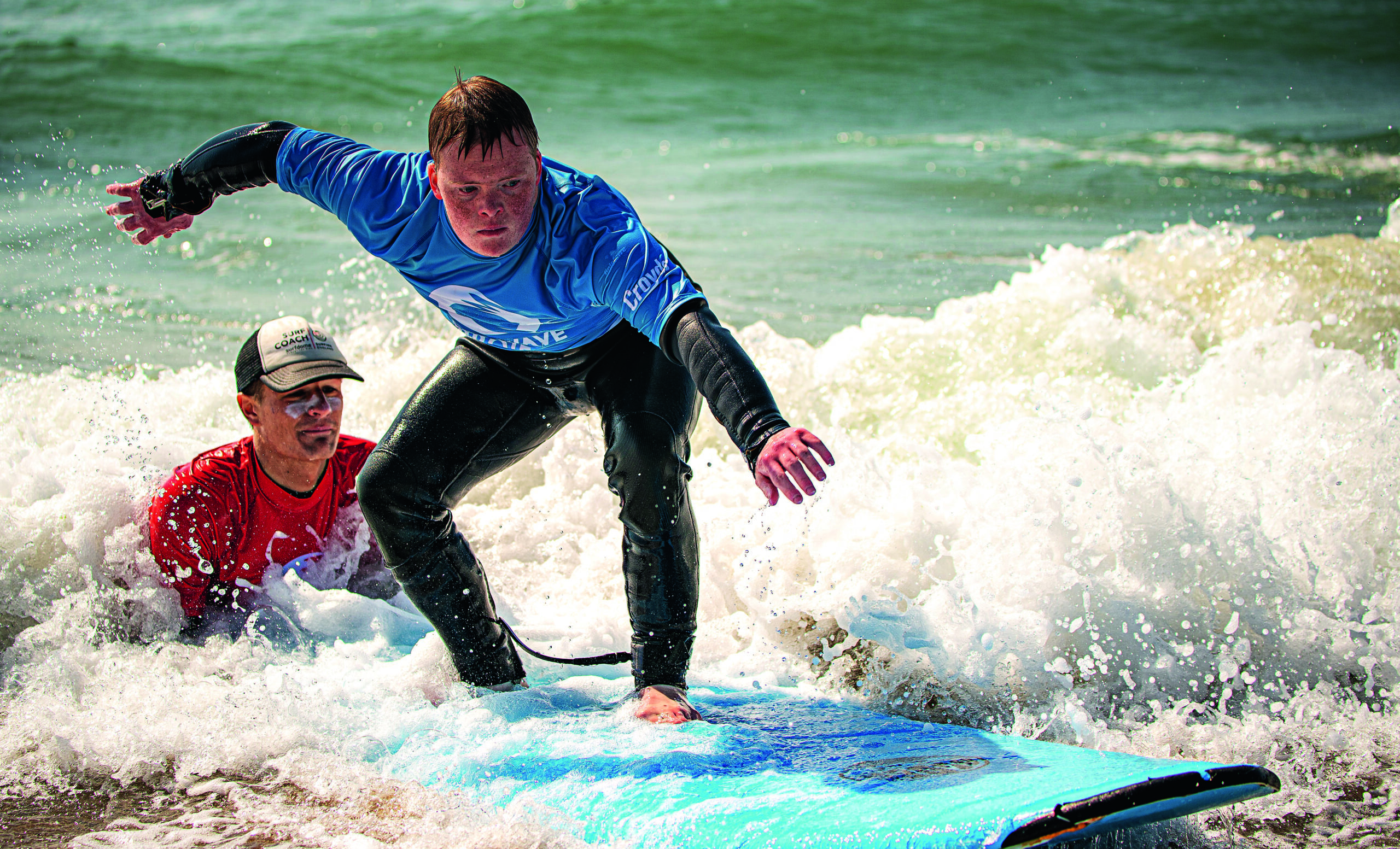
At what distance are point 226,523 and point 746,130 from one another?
12.0 meters

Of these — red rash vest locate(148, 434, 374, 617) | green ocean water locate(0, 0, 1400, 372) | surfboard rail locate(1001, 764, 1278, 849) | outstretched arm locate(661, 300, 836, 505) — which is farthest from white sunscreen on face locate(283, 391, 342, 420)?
green ocean water locate(0, 0, 1400, 372)

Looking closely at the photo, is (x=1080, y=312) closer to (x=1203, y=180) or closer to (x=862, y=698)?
(x=862, y=698)

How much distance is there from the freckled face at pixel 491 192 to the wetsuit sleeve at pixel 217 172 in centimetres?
63

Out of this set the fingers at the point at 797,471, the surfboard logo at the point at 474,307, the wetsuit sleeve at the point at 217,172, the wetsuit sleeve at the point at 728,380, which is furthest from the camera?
the wetsuit sleeve at the point at 217,172

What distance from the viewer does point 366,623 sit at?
3398mm

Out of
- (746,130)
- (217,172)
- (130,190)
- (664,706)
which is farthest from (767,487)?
(746,130)

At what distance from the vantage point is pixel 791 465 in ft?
6.56

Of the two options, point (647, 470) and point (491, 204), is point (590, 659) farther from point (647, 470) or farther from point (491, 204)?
point (491, 204)

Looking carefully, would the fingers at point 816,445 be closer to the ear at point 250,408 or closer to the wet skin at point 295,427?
the wet skin at point 295,427

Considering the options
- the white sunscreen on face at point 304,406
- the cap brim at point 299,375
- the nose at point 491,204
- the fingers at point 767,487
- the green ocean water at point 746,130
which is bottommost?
the fingers at point 767,487

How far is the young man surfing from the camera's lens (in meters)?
2.37

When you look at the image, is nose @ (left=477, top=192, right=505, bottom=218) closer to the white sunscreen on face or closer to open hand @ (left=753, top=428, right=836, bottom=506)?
open hand @ (left=753, top=428, right=836, bottom=506)

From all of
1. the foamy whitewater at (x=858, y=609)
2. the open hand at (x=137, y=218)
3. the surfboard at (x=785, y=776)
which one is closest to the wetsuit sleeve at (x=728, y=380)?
the surfboard at (x=785, y=776)

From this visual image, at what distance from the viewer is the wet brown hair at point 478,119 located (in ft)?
7.67
